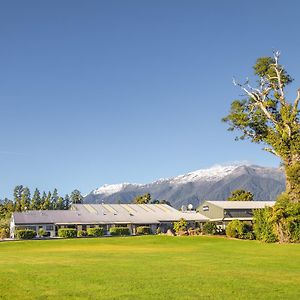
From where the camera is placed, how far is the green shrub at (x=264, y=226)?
162 ft

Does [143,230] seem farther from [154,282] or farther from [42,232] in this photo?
[154,282]

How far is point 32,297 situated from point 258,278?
821 centimetres

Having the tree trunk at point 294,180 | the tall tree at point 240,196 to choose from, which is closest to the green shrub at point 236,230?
the tree trunk at point 294,180

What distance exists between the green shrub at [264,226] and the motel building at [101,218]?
39111 mm

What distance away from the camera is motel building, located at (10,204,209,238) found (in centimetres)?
8388

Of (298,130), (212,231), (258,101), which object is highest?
(258,101)

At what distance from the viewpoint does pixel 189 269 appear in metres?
19.8

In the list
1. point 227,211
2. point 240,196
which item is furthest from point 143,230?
point 240,196

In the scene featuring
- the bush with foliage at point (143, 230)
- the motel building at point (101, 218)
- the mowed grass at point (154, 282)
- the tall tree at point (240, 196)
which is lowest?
the bush with foliage at point (143, 230)

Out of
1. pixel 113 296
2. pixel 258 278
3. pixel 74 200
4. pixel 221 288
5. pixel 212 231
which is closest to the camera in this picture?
pixel 113 296

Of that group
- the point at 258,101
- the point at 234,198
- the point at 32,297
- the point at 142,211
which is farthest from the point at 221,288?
the point at 234,198

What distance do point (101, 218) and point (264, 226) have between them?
44754mm

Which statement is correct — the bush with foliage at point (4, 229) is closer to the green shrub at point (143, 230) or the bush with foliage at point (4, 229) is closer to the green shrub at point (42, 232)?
the green shrub at point (42, 232)

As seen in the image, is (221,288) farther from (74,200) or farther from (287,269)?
(74,200)
